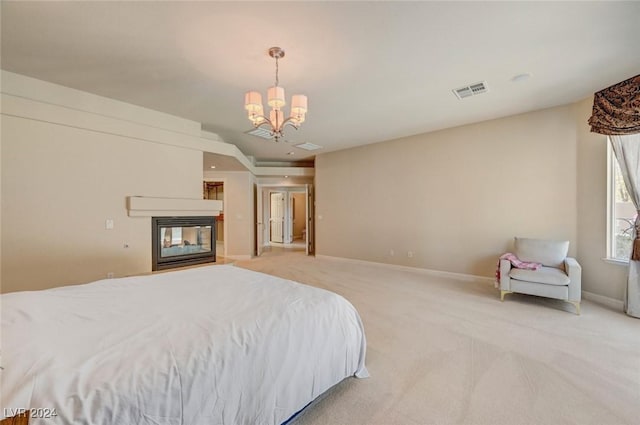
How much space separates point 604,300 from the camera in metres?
3.59

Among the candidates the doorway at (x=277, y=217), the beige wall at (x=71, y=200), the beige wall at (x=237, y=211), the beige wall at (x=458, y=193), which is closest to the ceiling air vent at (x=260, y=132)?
the beige wall at (x=71, y=200)

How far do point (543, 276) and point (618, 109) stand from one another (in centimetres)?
221

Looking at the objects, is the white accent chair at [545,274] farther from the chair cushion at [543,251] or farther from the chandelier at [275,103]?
the chandelier at [275,103]

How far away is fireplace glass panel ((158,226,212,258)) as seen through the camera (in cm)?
427

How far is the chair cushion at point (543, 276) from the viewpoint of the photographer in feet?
10.9

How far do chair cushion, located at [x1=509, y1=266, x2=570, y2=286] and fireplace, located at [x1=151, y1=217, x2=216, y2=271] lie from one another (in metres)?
4.75

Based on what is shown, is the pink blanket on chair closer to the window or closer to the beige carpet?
the beige carpet

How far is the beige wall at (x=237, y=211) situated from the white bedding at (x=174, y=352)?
16.9 feet

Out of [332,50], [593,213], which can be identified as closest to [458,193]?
[593,213]

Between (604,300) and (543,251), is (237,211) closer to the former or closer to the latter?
(543,251)

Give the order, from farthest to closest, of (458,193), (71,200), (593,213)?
(458,193) < (593,213) < (71,200)

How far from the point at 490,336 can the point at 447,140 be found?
12.0 feet

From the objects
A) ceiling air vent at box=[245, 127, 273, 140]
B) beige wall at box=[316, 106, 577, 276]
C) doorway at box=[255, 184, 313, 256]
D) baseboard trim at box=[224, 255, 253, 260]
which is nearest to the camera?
beige wall at box=[316, 106, 577, 276]

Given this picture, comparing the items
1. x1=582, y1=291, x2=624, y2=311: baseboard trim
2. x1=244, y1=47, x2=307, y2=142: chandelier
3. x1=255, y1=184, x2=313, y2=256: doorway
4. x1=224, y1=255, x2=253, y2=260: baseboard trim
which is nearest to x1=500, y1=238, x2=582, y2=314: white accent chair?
x1=582, y1=291, x2=624, y2=311: baseboard trim
